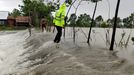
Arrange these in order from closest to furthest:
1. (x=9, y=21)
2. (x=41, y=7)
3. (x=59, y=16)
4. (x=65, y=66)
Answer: (x=65, y=66) < (x=59, y=16) < (x=41, y=7) < (x=9, y=21)

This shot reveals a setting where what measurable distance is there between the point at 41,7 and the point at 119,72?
55560 millimetres

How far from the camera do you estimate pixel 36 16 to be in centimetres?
6619

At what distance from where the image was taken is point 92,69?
34.5 feet

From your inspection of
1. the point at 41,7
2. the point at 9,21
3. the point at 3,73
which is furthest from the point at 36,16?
the point at 3,73

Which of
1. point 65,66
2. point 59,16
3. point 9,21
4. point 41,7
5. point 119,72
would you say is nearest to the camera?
point 119,72

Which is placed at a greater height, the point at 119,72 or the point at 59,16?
the point at 59,16

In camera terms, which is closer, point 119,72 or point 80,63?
point 119,72

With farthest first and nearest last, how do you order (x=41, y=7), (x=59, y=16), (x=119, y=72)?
(x=41, y=7)
(x=59, y=16)
(x=119, y=72)

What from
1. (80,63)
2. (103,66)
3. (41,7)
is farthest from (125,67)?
(41,7)

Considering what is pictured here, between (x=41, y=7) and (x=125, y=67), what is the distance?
54700 millimetres

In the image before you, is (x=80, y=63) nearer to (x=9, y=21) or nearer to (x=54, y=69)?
(x=54, y=69)

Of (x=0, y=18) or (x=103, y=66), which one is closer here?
(x=103, y=66)

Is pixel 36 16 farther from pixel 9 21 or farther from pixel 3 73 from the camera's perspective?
pixel 3 73

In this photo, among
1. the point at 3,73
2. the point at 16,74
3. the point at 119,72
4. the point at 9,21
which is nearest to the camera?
the point at 119,72
